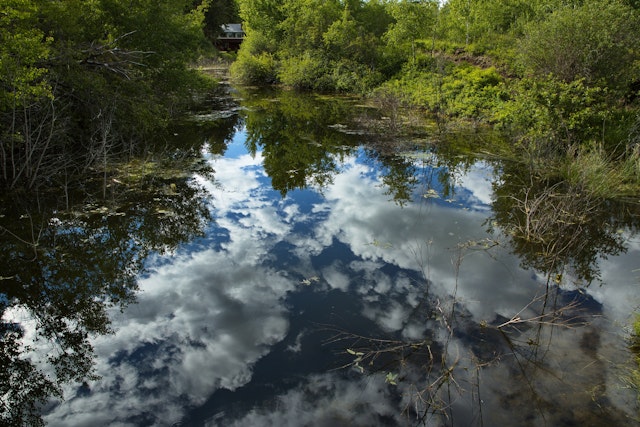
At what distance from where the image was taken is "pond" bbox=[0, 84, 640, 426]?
4.57 meters

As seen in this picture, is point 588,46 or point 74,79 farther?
point 588,46

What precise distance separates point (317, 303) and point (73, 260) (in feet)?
14.6

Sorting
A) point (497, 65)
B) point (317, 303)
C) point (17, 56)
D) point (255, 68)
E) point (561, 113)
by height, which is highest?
point (17, 56)

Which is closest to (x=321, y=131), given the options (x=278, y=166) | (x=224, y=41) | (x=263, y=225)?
(x=278, y=166)

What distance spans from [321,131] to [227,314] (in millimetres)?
12948

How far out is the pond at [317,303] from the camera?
4.57 meters

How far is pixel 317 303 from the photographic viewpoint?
20.8ft

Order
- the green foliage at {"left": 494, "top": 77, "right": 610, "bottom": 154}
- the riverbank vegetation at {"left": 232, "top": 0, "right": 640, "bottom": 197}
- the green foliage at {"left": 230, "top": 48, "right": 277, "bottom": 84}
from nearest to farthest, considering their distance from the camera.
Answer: the green foliage at {"left": 494, "top": 77, "right": 610, "bottom": 154}, the riverbank vegetation at {"left": 232, "top": 0, "right": 640, "bottom": 197}, the green foliage at {"left": 230, "top": 48, "right": 277, "bottom": 84}

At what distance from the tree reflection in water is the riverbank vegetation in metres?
9.19

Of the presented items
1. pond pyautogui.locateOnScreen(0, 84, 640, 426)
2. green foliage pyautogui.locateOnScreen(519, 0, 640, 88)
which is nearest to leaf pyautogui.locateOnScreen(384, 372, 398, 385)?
pond pyautogui.locateOnScreen(0, 84, 640, 426)

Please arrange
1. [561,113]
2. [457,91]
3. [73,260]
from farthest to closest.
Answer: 1. [457,91]
2. [561,113]
3. [73,260]

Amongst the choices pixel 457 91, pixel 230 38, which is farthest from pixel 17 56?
pixel 230 38

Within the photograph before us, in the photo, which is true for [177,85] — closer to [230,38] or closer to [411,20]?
[411,20]

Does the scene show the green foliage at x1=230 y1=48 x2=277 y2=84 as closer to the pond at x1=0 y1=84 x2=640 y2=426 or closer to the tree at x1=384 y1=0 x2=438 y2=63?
the tree at x1=384 y1=0 x2=438 y2=63
